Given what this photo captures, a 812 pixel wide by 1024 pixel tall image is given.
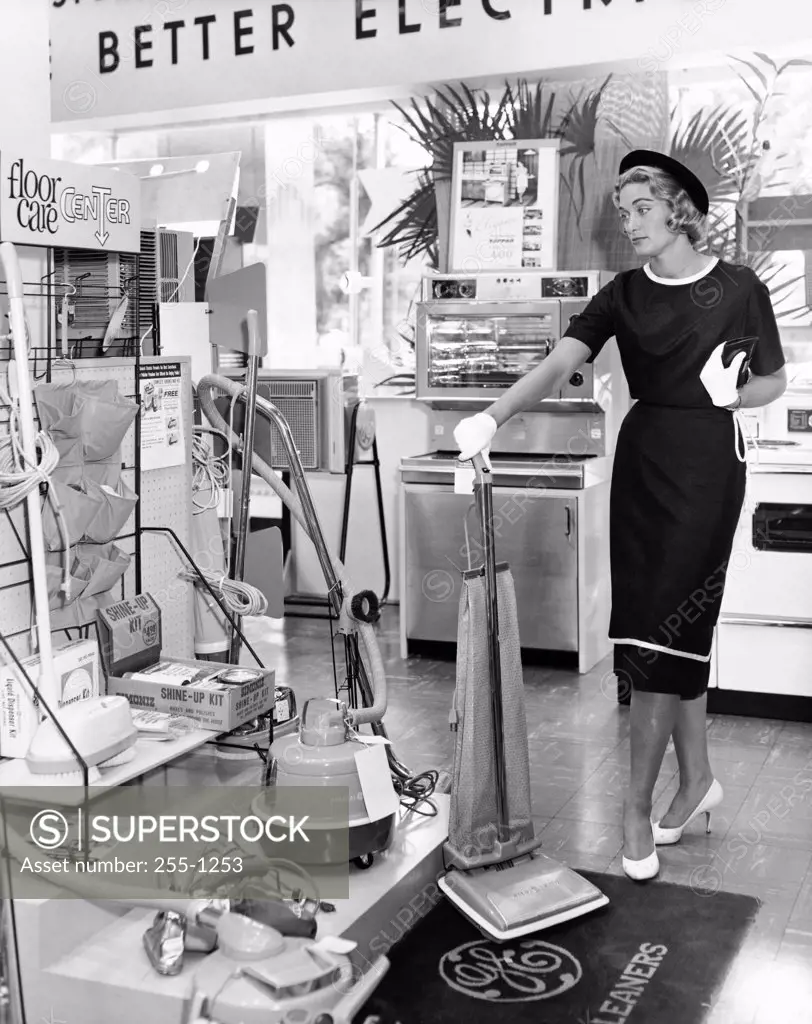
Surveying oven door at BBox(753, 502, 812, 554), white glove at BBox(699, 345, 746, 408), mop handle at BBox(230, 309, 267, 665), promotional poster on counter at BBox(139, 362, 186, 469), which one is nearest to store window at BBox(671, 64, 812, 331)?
oven door at BBox(753, 502, 812, 554)

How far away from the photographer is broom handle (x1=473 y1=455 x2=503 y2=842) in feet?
9.70

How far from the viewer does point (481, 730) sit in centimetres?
299

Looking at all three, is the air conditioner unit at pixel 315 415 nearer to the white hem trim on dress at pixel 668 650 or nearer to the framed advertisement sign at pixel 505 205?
the framed advertisement sign at pixel 505 205

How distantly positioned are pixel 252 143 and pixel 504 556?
2996 mm

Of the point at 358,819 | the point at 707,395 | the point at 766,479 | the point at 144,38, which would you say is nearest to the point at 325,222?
the point at 144,38

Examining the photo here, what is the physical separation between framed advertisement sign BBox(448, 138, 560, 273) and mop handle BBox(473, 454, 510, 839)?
2.81 metres

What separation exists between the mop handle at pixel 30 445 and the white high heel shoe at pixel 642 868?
1494 millimetres

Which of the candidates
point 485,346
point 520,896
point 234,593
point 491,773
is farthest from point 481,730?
point 485,346

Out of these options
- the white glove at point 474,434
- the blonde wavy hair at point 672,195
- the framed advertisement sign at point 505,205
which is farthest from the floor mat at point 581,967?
the framed advertisement sign at point 505,205

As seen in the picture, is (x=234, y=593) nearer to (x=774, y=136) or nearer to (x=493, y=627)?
(x=493, y=627)

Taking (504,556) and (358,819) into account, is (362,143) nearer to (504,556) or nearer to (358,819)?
(504,556)

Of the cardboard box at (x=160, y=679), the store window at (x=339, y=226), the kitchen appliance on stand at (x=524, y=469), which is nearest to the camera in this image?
the cardboard box at (x=160, y=679)

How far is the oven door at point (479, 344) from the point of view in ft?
17.9

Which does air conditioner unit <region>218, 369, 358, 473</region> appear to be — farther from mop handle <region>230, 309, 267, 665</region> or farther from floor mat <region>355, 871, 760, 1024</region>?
floor mat <region>355, 871, 760, 1024</region>
